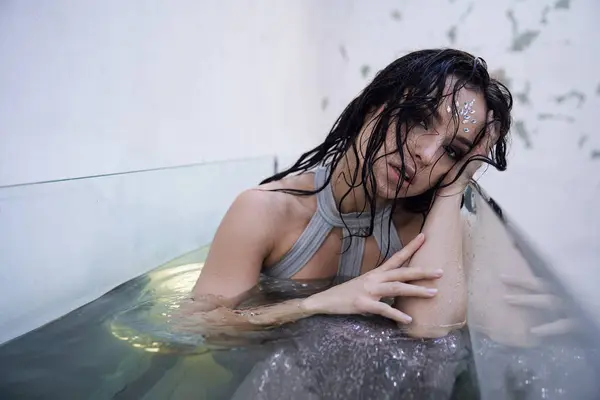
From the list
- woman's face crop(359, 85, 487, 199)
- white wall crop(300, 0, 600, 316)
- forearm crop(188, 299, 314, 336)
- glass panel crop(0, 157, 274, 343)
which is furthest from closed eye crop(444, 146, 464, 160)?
A: white wall crop(300, 0, 600, 316)

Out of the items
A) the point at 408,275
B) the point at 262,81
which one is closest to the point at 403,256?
the point at 408,275

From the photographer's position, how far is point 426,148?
814 millimetres

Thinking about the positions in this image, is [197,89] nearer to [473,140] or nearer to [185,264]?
[185,264]

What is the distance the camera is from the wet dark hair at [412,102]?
0.82m

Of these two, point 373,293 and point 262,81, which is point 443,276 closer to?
point 373,293

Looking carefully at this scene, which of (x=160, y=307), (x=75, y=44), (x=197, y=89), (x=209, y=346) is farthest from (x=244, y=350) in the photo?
(x=197, y=89)

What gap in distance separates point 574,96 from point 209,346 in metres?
1.77

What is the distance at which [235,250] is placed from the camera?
0.83 meters

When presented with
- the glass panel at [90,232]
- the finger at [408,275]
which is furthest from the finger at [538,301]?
the glass panel at [90,232]

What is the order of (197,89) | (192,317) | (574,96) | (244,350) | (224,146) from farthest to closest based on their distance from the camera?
(574,96)
(224,146)
(197,89)
(192,317)
(244,350)

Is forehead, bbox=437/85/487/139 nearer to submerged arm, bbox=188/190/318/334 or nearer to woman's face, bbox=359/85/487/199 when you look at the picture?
woman's face, bbox=359/85/487/199

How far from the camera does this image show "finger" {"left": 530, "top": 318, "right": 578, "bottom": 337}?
2.04 feet

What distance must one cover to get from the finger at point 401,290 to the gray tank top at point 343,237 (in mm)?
215

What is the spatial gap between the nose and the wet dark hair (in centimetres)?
2
